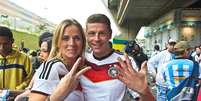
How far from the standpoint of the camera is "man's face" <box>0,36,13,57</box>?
4.32 metres

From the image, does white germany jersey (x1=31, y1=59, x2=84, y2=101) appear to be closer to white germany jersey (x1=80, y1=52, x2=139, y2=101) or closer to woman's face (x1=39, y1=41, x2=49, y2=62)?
white germany jersey (x1=80, y1=52, x2=139, y2=101)

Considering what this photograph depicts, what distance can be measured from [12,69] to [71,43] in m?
1.93

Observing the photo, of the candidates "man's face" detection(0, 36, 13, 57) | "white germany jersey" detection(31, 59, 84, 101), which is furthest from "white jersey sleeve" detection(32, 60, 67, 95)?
"man's face" detection(0, 36, 13, 57)

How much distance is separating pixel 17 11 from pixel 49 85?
195 feet

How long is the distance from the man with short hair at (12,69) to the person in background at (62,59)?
5.55 feet

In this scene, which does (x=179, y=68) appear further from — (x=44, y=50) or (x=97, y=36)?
(x=97, y=36)

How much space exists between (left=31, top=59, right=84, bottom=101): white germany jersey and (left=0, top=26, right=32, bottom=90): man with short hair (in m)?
1.82

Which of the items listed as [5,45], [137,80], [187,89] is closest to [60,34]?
[137,80]

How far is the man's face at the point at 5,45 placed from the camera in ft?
14.2

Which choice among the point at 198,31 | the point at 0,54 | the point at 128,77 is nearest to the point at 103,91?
the point at 128,77

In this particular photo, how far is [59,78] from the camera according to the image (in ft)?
8.75

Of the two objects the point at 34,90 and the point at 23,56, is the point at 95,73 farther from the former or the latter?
the point at 23,56

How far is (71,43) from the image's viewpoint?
2770mm

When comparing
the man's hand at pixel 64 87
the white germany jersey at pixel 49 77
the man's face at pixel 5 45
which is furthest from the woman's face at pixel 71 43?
the man's face at pixel 5 45
